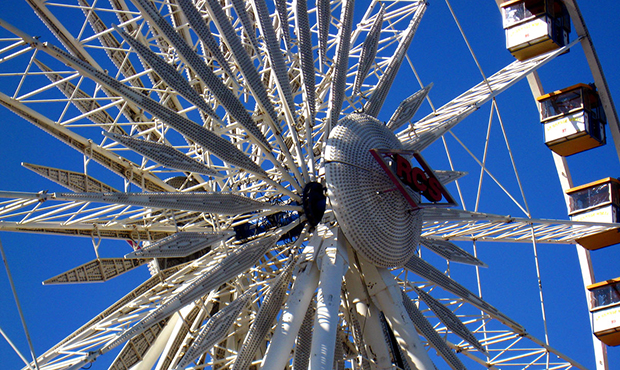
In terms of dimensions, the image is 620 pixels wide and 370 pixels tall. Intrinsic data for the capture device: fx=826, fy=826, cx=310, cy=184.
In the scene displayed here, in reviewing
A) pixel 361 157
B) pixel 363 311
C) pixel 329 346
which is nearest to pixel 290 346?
pixel 329 346

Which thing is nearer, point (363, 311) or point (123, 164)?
point (363, 311)

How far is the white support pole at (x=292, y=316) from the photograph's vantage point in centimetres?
1588

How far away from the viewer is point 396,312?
60.0 ft

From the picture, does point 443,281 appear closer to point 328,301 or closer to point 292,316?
point 328,301

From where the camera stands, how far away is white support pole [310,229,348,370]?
618 inches

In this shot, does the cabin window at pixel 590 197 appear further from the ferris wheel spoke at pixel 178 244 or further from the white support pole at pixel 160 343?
the ferris wheel spoke at pixel 178 244

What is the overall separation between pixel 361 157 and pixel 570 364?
9.74 meters

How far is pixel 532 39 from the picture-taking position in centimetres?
2564

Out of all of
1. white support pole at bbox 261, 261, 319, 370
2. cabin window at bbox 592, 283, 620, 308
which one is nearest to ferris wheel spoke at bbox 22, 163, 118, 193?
white support pole at bbox 261, 261, 319, 370

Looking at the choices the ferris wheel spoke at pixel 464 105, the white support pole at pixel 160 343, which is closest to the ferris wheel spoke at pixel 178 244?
the ferris wheel spoke at pixel 464 105

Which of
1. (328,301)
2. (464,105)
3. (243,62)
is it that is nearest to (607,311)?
(464,105)

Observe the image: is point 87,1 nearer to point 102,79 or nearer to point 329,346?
point 102,79

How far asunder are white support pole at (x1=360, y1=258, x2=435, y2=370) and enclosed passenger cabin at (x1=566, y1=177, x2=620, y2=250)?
37.3 ft

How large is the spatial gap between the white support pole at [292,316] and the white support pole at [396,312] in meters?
1.67
